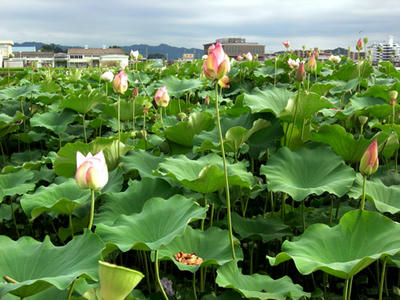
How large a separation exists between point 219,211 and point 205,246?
42 cm

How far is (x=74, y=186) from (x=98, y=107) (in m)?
1.38

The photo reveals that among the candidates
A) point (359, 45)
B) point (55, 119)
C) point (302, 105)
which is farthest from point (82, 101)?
point (359, 45)

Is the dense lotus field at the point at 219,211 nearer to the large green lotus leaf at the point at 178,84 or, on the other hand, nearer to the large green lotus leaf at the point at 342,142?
the large green lotus leaf at the point at 342,142

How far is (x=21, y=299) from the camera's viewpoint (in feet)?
2.57

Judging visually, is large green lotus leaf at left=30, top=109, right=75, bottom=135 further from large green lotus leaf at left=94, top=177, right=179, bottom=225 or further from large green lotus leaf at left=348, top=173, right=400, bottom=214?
large green lotus leaf at left=348, top=173, right=400, bottom=214

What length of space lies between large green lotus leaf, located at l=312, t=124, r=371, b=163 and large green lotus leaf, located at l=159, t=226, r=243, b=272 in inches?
20.6

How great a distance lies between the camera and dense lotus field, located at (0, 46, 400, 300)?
2.88 ft

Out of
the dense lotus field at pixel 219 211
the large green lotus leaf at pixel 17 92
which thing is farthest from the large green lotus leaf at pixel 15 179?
the large green lotus leaf at pixel 17 92

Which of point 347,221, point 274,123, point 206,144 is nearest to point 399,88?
point 274,123

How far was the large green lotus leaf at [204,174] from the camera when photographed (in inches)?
42.4

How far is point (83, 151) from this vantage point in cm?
157

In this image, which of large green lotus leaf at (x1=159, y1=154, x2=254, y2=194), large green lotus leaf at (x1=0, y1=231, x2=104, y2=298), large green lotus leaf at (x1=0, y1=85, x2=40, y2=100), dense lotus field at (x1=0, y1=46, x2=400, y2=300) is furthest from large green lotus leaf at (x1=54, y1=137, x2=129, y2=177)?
large green lotus leaf at (x1=0, y1=85, x2=40, y2=100)

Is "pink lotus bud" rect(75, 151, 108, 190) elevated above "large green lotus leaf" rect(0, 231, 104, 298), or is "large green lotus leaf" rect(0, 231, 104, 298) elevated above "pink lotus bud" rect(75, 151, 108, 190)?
"pink lotus bud" rect(75, 151, 108, 190)

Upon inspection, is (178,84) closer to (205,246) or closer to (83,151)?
(83,151)
